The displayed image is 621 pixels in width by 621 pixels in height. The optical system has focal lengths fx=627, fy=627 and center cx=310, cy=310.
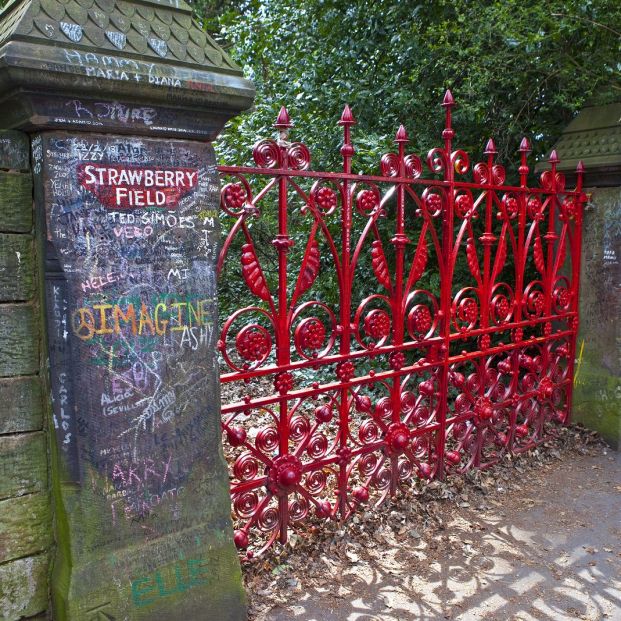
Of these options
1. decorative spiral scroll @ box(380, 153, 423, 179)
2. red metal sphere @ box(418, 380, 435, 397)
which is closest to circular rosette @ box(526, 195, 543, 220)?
decorative spiral scroll @ box(380, 153, 423, 179)

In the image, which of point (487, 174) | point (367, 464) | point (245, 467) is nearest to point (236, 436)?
point (245, 467)

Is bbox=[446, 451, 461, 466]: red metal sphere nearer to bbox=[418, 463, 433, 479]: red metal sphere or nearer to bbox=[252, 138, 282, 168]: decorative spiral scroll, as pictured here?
bbox=[418, 463, 433, 479]: red metal sphere

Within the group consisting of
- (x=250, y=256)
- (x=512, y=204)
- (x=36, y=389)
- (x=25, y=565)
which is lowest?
(x=25, y=565)

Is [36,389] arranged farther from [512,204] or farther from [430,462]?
[512,204]

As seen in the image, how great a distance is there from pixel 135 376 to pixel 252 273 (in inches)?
32.9

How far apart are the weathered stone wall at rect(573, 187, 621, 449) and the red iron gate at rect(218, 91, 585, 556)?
0.32 feet

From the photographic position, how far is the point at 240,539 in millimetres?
3045

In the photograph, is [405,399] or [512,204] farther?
[512,204]

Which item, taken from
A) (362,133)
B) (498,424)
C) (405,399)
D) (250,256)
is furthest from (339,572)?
(362,133)

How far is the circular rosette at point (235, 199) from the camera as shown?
283 cm

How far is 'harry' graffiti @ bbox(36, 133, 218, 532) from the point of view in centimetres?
220

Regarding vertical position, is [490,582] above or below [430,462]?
below

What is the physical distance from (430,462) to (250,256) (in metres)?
2.08

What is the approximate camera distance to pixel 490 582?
321cm
